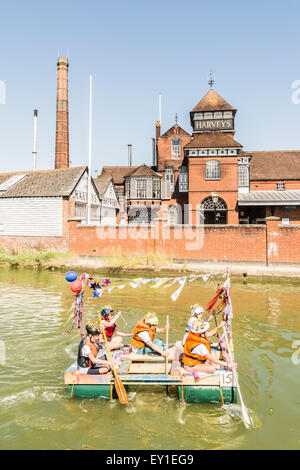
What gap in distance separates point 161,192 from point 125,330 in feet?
92.5

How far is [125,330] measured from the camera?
10.0 m

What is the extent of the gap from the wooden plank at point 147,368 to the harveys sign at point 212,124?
3242cm

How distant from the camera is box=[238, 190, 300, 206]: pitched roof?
1142 inches

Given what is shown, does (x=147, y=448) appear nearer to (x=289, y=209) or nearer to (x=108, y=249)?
(x=108, y=249)

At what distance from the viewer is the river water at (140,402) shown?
5027 mm

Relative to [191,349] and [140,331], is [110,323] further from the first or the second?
[191,349]

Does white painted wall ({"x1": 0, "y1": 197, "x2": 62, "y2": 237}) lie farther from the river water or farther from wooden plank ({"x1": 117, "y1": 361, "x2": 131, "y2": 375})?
wooden plank ({"x1": 117, "y1": 361, "x2": 131, "y2": 375})

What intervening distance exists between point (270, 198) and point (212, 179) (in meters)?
5.28

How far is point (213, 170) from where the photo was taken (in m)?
30.1

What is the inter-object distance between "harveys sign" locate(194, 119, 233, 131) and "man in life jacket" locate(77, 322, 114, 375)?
32.5 meters

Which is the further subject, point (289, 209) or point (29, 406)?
point (289, 209)

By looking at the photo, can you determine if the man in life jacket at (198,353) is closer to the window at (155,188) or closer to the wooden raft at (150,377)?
the wooden raft at (150,377)

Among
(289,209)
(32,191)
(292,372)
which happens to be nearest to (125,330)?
(292,372)

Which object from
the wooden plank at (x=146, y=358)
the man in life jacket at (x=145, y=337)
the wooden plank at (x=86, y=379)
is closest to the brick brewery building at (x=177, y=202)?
the man in life jacket at (x=145, y=337)
